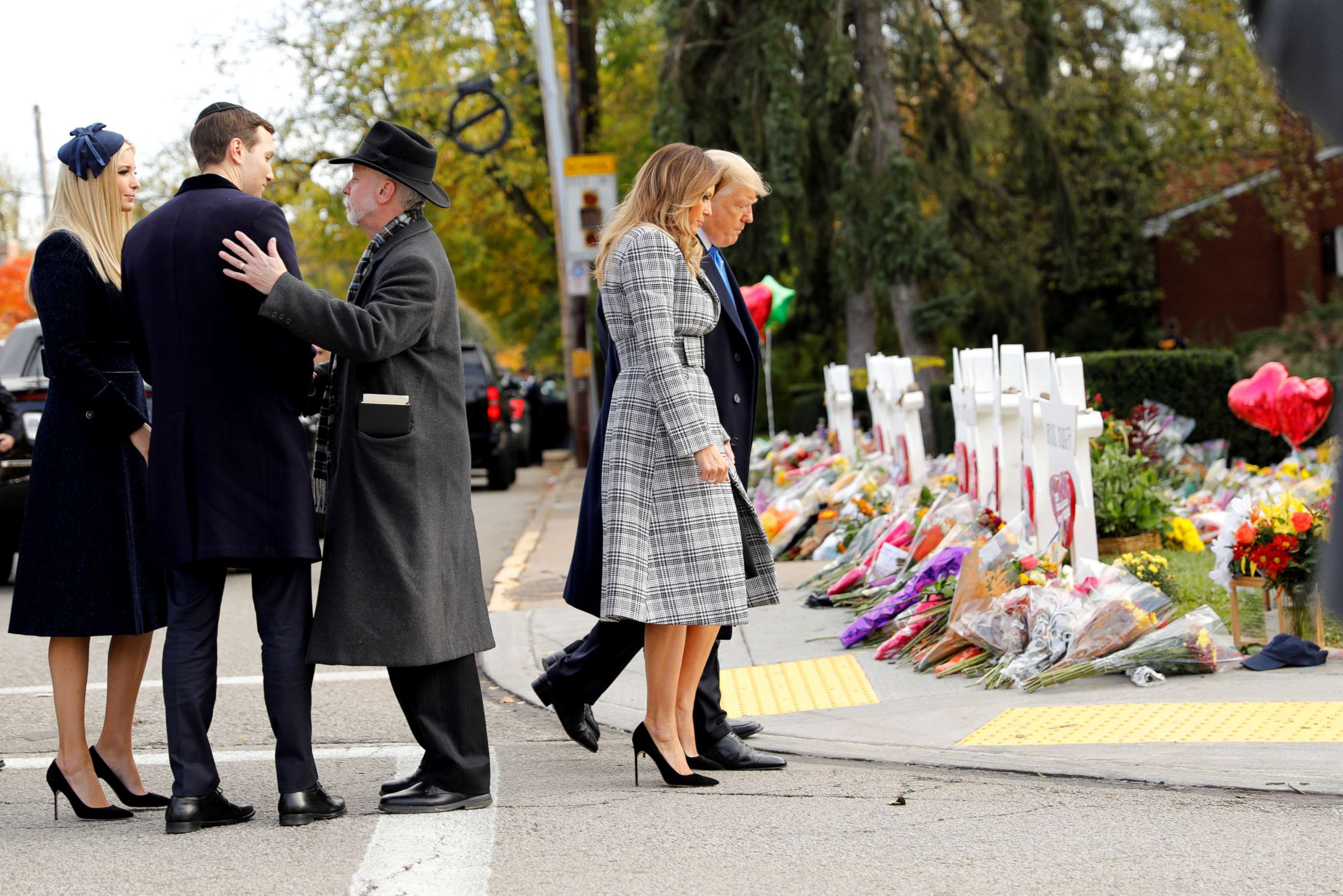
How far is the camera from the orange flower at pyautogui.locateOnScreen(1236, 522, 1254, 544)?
6.03 meters

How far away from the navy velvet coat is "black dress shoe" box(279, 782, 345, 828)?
0.65 metres

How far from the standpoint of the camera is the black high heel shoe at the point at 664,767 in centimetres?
455

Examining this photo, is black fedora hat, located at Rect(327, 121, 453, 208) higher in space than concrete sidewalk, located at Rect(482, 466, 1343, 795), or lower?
higher

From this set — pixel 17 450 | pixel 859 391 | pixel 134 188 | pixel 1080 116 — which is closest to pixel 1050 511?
pixel 134 188

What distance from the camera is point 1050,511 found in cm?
Result: 716

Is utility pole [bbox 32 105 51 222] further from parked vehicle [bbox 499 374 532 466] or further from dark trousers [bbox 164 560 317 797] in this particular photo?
dark trousers [bbox 164 560 317 797]

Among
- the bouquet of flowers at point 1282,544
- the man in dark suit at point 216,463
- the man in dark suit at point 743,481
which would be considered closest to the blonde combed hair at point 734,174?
the man in dark suit at point 743,481

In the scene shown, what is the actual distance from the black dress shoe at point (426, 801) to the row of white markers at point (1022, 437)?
3.46 metres

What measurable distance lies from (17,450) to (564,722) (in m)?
5.70

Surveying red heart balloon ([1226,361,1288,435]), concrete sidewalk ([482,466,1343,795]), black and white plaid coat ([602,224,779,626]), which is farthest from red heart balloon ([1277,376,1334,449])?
black and white plaid coat ([602,224,779,626])

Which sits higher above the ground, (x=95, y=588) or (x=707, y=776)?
(x=95, y=588)

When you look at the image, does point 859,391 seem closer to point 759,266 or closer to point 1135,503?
point 759,266

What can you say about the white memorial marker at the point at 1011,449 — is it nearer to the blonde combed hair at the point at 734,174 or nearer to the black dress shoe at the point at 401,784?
the blonde combed hair at the point at 734,174

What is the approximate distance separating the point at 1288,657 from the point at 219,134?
13.6 ft
